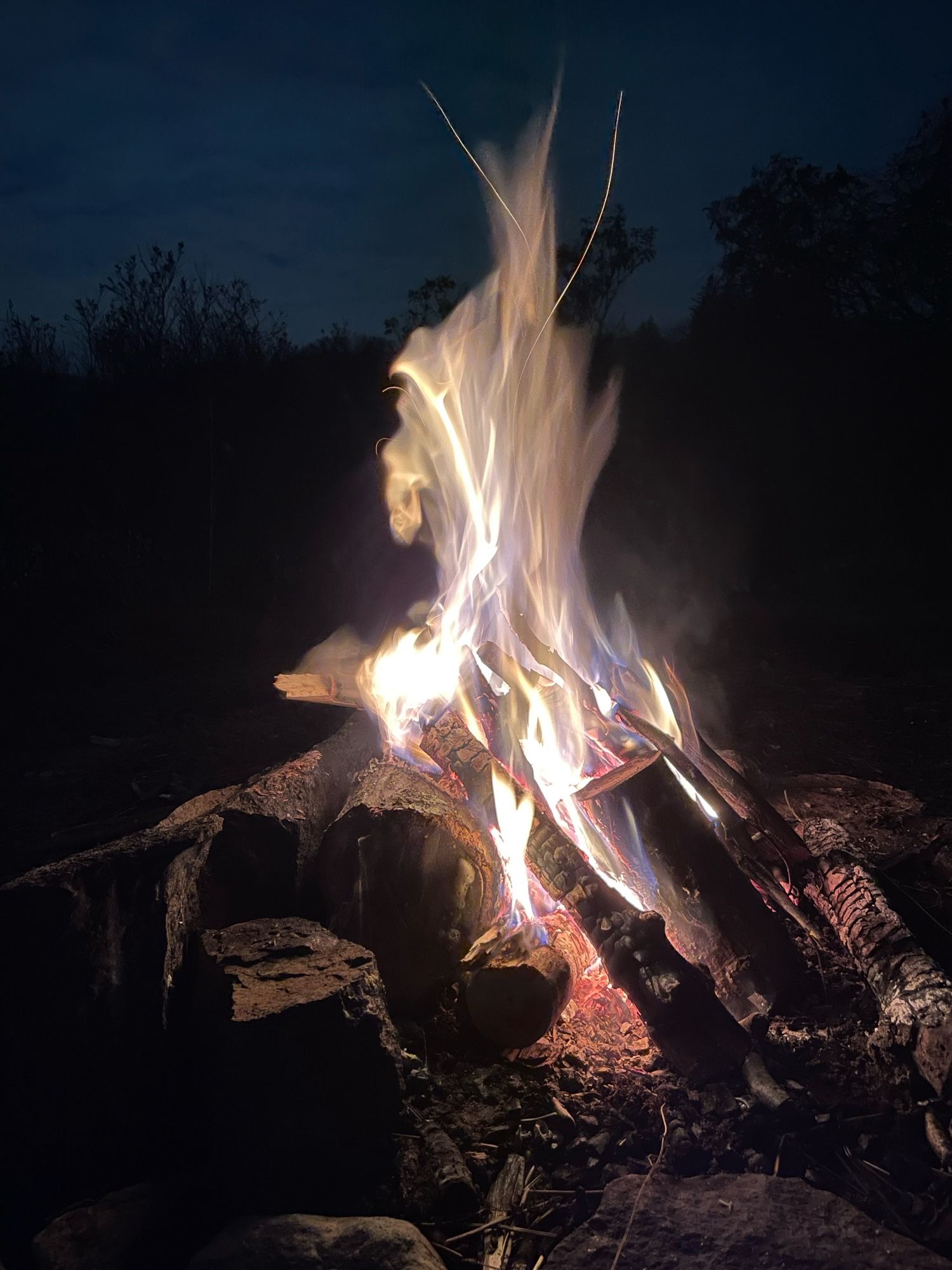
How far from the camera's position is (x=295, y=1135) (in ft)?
6.56

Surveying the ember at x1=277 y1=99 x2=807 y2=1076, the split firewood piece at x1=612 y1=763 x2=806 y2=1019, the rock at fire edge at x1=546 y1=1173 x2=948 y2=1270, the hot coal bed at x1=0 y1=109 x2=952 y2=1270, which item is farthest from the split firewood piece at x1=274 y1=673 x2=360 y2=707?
the rock at fire edge at x1=546 y1=1173 x2=948 y2=1270

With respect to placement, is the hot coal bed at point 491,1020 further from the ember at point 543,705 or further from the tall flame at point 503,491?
the tall flame at point 503,491

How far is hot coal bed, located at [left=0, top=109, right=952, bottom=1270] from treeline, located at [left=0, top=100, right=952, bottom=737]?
614cm

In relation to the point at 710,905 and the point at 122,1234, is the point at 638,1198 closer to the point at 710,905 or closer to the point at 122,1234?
the point at 710,905

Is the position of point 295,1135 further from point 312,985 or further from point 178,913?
point 178,913

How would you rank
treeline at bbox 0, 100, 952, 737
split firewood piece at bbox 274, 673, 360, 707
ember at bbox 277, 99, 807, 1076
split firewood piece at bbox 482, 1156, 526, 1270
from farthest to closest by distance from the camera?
treeline at bbox 0, 100, 952, 737, split firewood piece at bbox 274, 673, 360, 707, ember at bbox 277, 99, 807, 1076, split firewood piece at bbox 482, 1156, 526, 1270

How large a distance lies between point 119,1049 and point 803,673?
6364 mm

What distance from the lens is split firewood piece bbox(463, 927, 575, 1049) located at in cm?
248

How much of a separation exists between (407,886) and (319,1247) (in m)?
1.27

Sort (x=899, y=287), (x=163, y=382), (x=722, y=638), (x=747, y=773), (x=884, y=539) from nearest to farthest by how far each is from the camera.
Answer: (x=747, y=773) < (x=722, y=638) < (x=884, y=539) < (x=899, y=287) < (x=163, y=382)

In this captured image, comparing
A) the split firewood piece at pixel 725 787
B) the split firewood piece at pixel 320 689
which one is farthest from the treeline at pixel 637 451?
the split firewood piece at pixel 725 787

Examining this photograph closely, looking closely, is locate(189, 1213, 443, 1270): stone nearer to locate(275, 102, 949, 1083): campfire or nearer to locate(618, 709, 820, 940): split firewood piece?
locate(275, 102, 949, 1083): campfire

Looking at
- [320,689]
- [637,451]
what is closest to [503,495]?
[320,689]

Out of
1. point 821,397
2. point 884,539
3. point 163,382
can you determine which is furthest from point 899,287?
point 163,382
